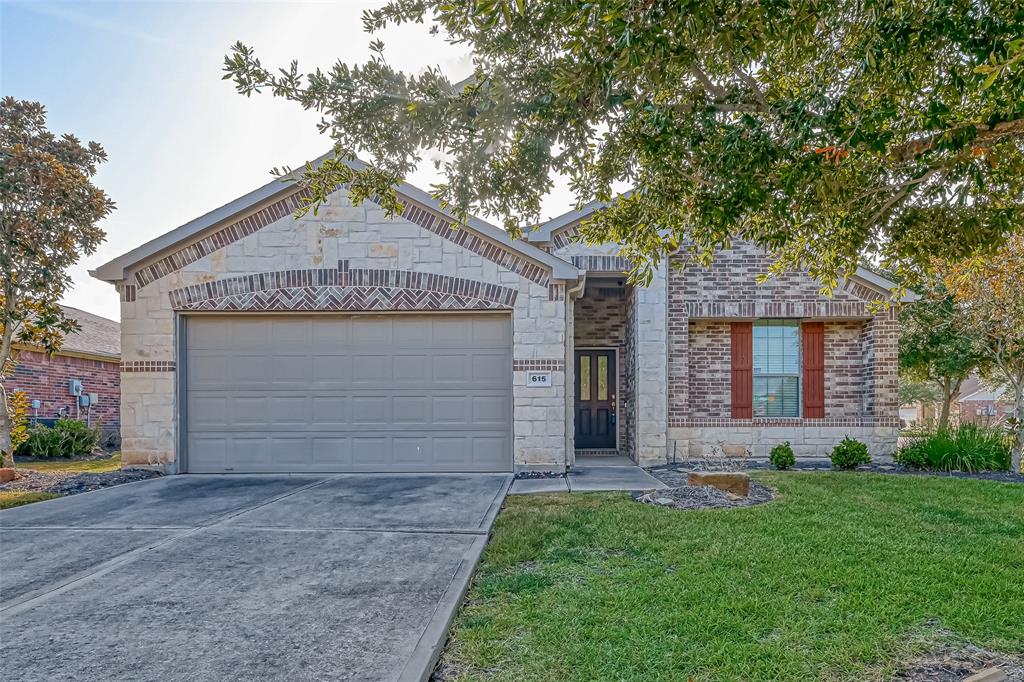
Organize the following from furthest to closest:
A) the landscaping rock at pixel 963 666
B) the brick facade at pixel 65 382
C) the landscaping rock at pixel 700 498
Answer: the brick facade at pixel 65 382 < the landscaping rock at pixel 700 498 < the landscaping rock at pixel 963 666

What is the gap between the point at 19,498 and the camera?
7527 mm

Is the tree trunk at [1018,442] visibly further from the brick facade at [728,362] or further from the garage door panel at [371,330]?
the garage door panel at [371,330]

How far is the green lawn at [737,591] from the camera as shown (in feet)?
10.3

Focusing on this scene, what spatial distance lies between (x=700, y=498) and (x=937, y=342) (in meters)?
11.0

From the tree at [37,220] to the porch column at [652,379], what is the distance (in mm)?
9366

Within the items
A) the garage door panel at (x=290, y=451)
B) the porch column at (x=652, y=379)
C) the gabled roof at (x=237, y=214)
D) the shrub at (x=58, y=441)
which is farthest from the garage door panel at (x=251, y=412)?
the porch column at (x=652, y=379)

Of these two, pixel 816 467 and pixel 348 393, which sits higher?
pixel 348 393

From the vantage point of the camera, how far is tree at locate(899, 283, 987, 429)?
1262cm

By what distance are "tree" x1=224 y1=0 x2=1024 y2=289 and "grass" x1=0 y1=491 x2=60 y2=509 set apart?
5.59m

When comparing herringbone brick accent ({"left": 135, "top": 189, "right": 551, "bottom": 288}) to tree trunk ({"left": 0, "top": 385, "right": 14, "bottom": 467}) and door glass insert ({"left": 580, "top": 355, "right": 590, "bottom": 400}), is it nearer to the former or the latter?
tree trunk ({"left": 0, "top": 385, "right": 14, "bottom": 467})

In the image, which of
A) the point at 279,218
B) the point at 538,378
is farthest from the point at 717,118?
the point at 279,218

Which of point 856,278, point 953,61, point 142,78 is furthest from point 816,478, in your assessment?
point 142,78

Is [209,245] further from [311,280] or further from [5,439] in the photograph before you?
[5,439]

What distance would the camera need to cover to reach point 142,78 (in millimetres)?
7363
